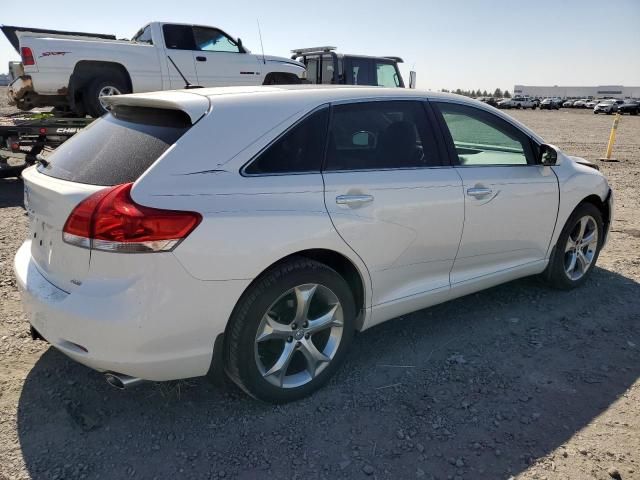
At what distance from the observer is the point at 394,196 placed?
2.94 meters

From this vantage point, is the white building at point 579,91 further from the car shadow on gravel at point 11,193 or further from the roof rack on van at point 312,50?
the car shadow on gravel at point 11,193

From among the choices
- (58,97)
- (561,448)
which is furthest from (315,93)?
(58,97)

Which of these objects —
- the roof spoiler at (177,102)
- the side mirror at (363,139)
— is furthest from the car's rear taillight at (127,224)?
the side mirror at (363,139)

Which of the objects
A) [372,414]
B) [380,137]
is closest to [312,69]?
[380,137]

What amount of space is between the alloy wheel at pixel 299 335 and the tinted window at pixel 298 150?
628mm

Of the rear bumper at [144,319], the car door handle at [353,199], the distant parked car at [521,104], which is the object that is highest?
the car door handle at [353,199]

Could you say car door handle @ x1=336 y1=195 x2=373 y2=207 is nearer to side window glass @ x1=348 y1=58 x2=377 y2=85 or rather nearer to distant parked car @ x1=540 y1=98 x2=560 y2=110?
side window glass @ x1=348 y1=58 x2=377 y2=85

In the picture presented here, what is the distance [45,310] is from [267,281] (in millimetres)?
1073

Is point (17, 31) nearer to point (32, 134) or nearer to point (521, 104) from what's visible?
point (32, 134)

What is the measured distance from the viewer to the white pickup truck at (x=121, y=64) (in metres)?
8.52

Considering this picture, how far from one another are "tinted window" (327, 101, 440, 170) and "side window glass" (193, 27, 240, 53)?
808 cm

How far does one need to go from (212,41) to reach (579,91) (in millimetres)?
132442

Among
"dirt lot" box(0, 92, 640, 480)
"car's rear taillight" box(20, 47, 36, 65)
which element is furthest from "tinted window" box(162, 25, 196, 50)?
"dirt lot" box(0, 92, 640, 480)

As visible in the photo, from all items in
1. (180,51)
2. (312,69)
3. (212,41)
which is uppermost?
(212,41)
